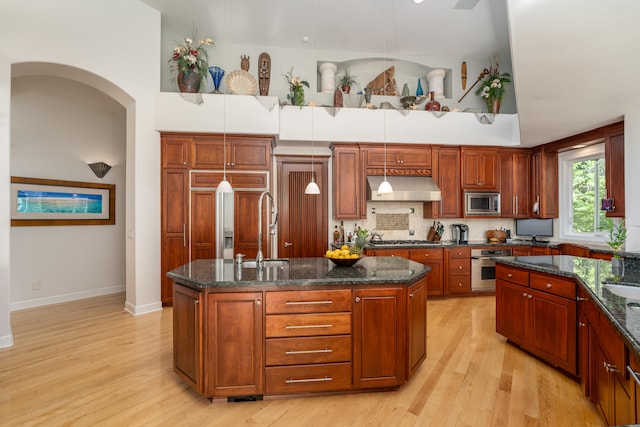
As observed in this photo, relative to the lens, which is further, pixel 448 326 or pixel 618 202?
pixel 618 202

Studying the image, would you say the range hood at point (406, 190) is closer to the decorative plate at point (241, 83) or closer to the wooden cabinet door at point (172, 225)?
the decorative plate at point (241, 83)

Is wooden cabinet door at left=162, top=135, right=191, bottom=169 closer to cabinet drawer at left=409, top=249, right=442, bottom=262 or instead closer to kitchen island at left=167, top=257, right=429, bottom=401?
kitchen island at left=167, top=257, right=429, bottom=401

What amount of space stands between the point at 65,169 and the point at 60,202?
52 cm

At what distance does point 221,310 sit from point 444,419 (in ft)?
5.31

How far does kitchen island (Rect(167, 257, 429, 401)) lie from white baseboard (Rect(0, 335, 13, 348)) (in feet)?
7.56

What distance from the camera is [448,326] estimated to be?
149 inches

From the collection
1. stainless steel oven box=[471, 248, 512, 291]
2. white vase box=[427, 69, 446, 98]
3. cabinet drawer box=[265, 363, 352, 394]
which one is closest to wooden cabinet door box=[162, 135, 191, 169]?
cabinet drawer box=[265, 363, 352, 394]

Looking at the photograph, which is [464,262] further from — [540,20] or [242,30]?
[242,30]

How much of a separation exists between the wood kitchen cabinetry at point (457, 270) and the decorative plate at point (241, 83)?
391 centimetres

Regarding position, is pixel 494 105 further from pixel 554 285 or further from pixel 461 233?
pixel 554 285

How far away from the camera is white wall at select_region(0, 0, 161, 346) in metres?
3.33

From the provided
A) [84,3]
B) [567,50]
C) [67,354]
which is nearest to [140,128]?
[84,3]

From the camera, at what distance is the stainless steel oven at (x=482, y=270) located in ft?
16.8

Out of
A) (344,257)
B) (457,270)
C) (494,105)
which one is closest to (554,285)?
(344,257)
